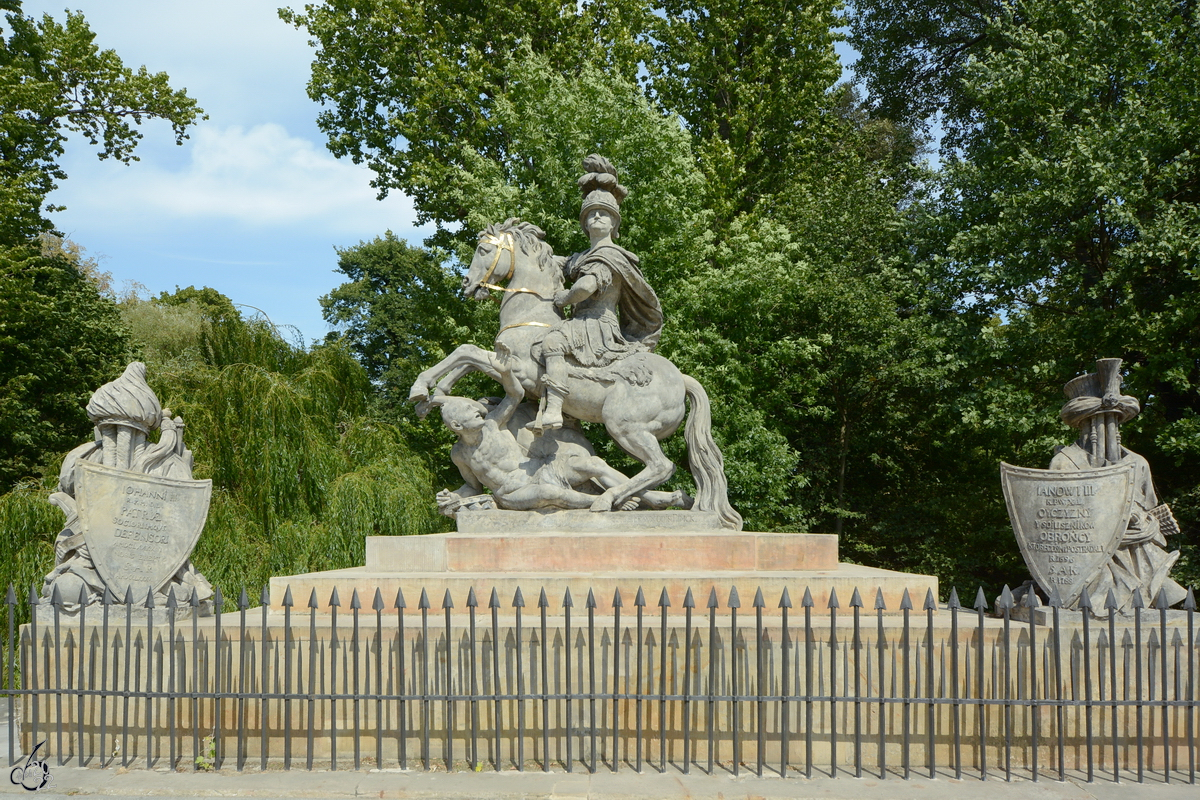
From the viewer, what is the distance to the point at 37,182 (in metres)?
18.0

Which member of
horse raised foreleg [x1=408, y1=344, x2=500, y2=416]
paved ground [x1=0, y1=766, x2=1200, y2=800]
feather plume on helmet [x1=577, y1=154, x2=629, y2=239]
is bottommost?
paved ground [x1=0, y1=766, x2=1200, y2=800]

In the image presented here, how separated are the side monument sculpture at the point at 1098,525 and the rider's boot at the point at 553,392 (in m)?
3.83

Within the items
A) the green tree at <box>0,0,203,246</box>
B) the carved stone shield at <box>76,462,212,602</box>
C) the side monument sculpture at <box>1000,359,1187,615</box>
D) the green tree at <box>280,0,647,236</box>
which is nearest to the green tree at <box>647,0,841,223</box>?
the green tree at <box>280,0,647,236</box>

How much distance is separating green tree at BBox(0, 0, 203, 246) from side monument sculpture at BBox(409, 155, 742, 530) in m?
11.7

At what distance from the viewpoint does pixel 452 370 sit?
9102 mm

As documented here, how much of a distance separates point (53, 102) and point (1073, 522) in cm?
1882

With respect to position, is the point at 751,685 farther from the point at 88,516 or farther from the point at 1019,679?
the point at 88,516

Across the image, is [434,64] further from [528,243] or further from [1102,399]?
[1102,399]

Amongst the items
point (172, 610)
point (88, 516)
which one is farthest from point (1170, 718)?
point (88, 516)

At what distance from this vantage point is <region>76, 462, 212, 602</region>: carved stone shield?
666cm

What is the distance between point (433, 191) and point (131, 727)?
16.2 metres

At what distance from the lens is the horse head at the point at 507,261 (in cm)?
936

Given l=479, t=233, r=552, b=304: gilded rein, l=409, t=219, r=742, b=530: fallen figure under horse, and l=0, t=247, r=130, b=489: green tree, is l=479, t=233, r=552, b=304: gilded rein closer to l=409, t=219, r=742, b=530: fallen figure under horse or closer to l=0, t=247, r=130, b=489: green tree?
l=409, t=219, r=742, b=530: fallen figure under horse

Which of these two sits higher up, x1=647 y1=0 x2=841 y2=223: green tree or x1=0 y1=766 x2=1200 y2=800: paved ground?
x1=647 y1=0 x2=841 y2=223: green tree
